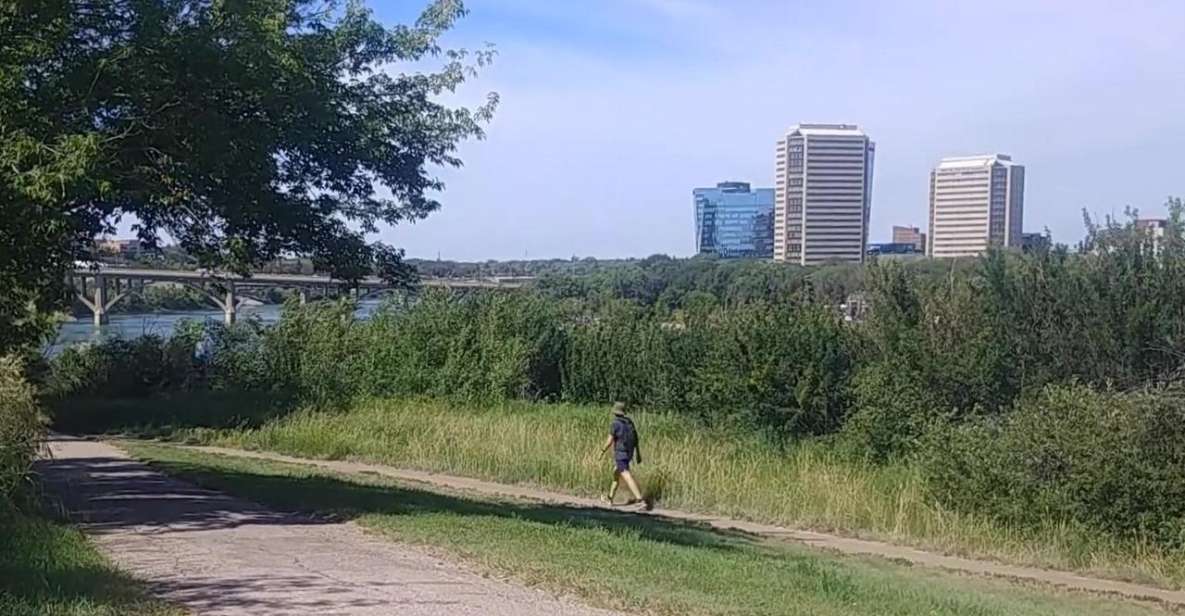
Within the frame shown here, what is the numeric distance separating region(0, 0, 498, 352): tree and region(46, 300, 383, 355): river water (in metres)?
26.2

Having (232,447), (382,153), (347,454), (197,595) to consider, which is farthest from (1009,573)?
(232,447)

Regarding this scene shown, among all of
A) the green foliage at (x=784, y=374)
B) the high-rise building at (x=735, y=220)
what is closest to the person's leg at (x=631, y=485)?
the green foliage at (x=784, y=374)

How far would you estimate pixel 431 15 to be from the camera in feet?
53.1

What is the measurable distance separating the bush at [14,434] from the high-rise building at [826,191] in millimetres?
67838

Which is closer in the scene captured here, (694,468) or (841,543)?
(841,543)

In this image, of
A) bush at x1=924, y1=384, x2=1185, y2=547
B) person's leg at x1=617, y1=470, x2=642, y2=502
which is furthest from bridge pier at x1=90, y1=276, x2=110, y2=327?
bush at x1=924, y1=384, x2=1185, y2=547

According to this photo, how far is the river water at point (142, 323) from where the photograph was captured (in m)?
43.2

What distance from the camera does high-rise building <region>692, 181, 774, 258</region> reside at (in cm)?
8069

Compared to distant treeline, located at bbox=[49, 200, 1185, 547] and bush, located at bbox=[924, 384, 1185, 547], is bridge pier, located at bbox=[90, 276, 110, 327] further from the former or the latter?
bush, located at bbox=[924, 384, 1185, 547]

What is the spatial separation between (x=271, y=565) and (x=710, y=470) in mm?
14372

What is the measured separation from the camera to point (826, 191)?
82.4 meters

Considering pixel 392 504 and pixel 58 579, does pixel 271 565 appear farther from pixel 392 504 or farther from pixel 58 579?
pixel 392 504

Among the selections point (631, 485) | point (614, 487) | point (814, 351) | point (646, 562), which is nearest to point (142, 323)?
point (814, 351)

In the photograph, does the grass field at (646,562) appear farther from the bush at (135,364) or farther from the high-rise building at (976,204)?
the high-rise building at (976,204)
